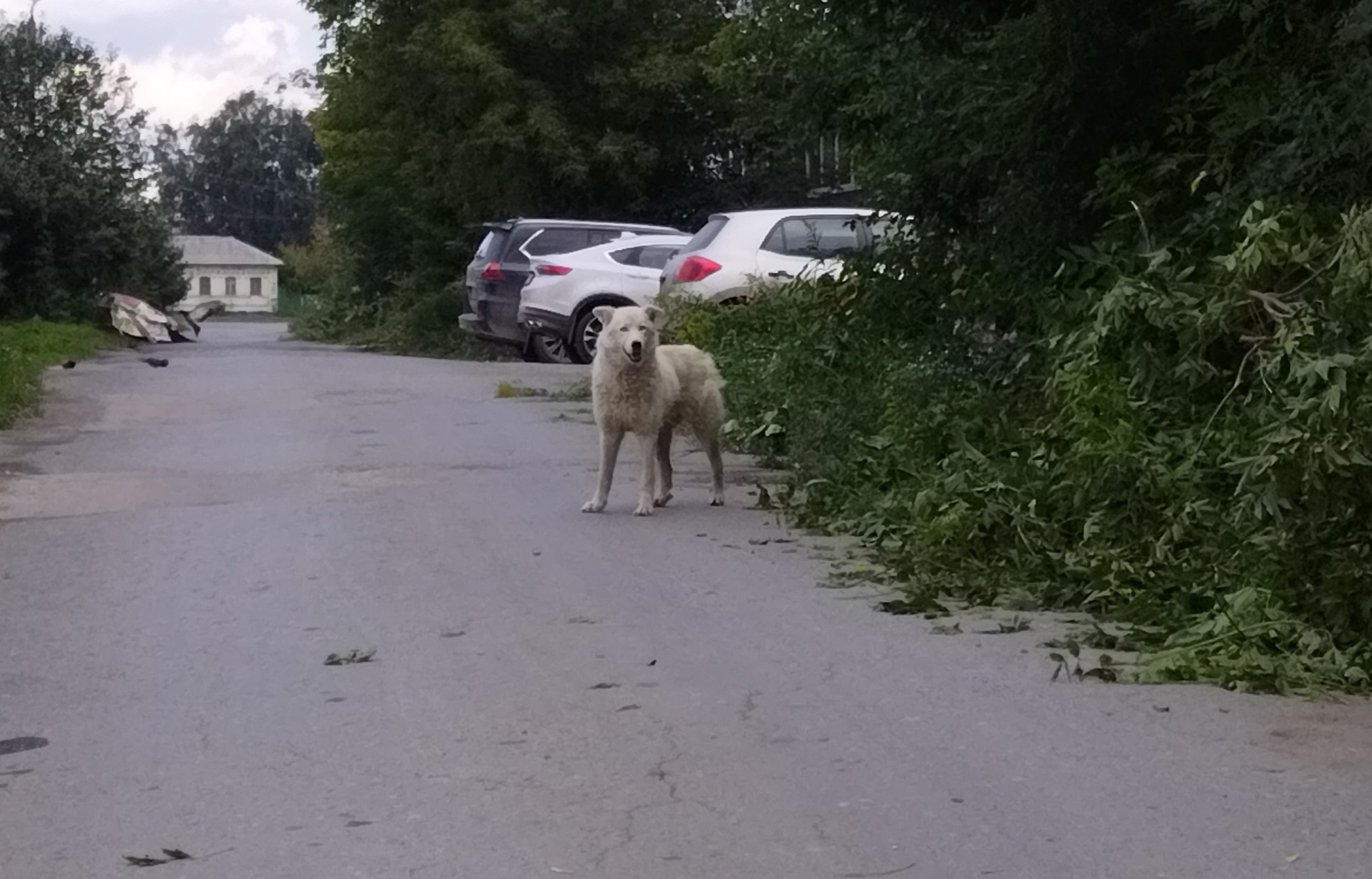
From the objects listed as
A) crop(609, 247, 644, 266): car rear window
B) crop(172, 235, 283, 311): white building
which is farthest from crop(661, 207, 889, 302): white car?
crop(172, 235, 283, 311): white building

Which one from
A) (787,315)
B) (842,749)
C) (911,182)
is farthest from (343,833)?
(787,315)

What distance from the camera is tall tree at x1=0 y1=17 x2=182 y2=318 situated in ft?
125

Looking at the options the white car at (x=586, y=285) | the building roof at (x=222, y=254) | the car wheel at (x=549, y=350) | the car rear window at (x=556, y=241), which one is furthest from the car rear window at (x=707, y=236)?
the building roof at (x=222, y=254)

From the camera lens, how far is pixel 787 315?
54.0 ft

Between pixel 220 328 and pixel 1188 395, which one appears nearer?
pixel 1188 395

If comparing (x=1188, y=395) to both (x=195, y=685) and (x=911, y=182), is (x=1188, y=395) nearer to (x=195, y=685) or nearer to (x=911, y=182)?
(x=911, y=182)

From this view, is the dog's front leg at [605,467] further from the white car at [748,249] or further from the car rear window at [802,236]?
the car rear window at [802,236]

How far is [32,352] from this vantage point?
2795 cm

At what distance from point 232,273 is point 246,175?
51.6 ft

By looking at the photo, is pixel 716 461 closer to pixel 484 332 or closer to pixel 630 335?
pixel 630 335

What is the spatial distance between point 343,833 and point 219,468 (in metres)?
9.05

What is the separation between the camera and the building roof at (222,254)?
136 metres

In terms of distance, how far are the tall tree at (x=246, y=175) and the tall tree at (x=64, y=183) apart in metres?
100

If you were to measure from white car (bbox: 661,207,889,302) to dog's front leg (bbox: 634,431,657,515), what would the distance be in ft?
25.6
